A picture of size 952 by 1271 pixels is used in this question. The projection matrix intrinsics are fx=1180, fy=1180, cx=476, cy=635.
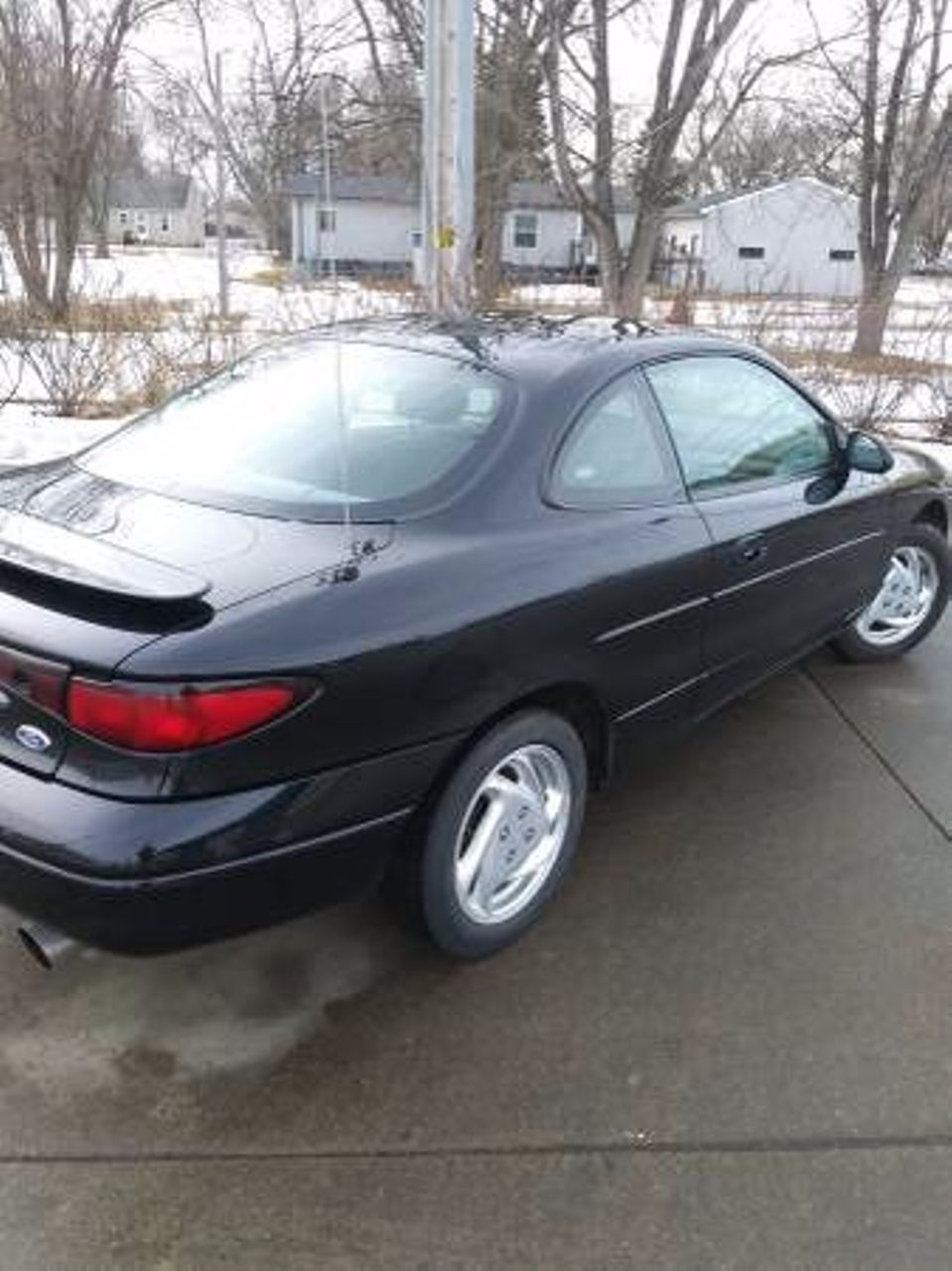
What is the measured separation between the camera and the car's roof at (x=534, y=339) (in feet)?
10.4

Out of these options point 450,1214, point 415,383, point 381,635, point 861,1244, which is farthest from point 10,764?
point 861,1244

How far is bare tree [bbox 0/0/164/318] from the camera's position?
15.4 meters

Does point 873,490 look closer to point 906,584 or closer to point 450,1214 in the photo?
point 906,584

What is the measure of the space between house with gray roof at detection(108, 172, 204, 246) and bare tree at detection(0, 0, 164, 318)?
6454cm

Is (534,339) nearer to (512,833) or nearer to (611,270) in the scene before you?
(512,833)

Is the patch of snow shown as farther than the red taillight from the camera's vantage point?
Yes

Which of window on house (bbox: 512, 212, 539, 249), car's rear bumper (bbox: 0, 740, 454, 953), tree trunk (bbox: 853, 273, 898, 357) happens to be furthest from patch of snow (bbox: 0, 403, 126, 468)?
window on house (bbox: 512, 212, 539, 249)

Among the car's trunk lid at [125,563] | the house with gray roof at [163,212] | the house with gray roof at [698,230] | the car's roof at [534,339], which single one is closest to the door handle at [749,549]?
the car's roof at [534,339]

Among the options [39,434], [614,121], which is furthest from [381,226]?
[39,434]

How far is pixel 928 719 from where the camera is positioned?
4379 mm

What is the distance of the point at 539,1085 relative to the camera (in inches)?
98.0

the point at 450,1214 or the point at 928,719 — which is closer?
the point at 450,1214

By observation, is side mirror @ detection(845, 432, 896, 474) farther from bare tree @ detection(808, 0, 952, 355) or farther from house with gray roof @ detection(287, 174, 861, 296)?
house with gray roof @ detection(287, 174, 861, 296)

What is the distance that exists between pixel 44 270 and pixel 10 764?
1546 centimetres
